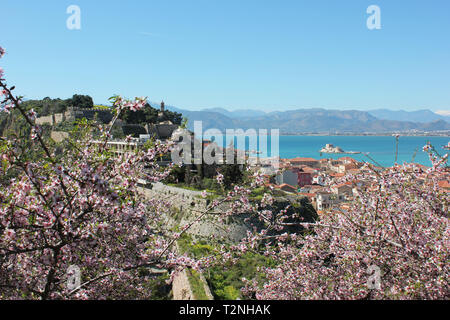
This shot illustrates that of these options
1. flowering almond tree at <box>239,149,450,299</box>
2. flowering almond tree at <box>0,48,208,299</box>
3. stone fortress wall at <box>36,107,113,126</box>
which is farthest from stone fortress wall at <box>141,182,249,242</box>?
stone fortress wall at <box>36,107,113,126</box>

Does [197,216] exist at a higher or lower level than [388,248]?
lower

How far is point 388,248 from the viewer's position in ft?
17.7

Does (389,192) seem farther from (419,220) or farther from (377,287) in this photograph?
(377,287)

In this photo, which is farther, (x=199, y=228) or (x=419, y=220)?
(x=199, y=228)

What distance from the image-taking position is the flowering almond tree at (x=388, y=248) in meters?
4.74

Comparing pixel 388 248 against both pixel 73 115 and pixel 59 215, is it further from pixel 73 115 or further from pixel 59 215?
pixel 73 115

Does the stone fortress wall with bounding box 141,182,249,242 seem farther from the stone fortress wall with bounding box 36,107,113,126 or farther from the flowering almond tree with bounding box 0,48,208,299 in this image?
the stone fortress wall with bounding box 36,107,113,126

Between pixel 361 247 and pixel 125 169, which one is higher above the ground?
pixel 125 169

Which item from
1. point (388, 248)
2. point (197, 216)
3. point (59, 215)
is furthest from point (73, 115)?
point (388, 248)

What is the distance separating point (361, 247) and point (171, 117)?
164ft

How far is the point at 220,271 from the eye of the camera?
13938mm

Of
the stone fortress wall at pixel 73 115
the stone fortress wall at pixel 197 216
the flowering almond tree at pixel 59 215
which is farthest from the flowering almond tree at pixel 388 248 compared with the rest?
the stone fortress wall at pixel 73 115
